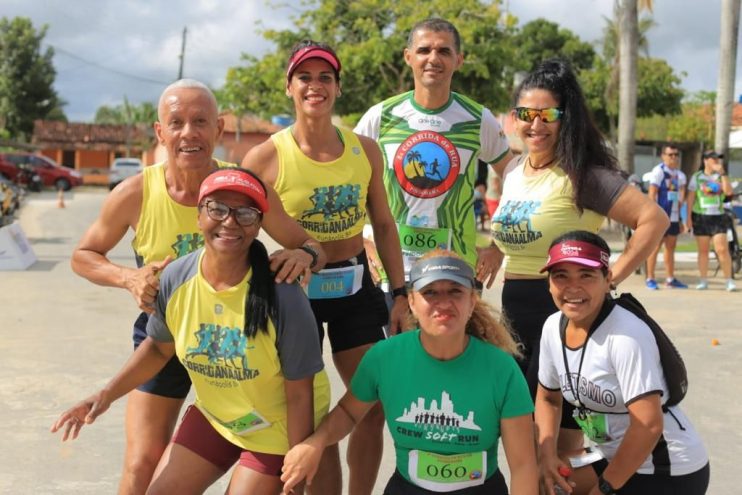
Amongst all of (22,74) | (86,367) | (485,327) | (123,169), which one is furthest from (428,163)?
(22,74)

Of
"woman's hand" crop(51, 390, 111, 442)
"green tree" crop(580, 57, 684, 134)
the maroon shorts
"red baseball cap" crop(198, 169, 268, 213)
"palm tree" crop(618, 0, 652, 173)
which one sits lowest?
the maroon shorts

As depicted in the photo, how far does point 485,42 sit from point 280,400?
813 inches

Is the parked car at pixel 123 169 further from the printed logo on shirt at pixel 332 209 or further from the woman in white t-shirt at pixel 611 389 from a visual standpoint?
the woman in white t-shirt at pixel 611 389

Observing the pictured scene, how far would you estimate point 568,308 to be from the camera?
10.6 ft

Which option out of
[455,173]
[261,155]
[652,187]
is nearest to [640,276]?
[652,187]

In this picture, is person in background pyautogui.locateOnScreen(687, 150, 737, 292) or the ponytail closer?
the ponytail

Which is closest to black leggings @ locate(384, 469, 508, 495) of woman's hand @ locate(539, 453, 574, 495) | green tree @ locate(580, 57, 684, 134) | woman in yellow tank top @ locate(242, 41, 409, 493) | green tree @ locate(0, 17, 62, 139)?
woman's hand @ locate(539, 453, 574, 495)

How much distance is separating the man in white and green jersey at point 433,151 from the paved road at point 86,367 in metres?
1.40

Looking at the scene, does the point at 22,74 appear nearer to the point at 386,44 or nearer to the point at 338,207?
the point at 386,44

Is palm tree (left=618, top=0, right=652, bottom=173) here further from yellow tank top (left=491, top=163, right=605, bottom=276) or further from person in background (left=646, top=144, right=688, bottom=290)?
yellow tank top (left=491, top=163, right=605, bottom=276)

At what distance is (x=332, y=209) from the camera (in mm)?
3783

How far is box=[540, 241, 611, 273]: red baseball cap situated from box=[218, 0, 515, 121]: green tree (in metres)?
18.5

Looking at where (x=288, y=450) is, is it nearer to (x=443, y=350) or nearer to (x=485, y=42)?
(x=443, y=350)

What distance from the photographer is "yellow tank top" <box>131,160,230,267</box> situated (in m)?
3.57
